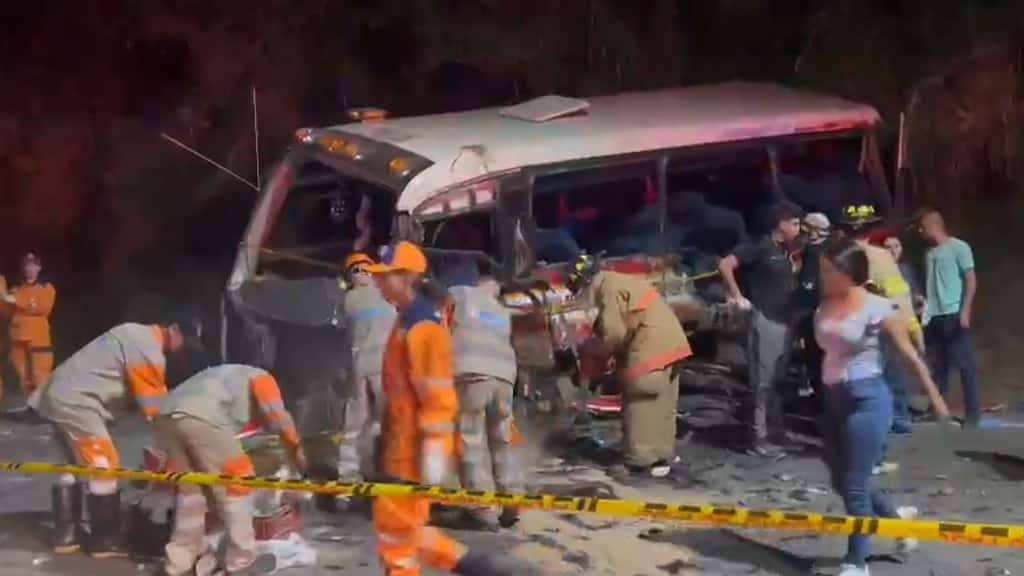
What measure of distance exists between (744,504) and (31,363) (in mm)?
1313

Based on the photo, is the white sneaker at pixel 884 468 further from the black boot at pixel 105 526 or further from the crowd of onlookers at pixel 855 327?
the black boot at pixel 105 526

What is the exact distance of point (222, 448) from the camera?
2279 mm

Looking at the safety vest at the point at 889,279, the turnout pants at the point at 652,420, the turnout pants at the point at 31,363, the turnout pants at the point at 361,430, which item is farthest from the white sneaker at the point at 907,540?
the turnout pants at the point at 31,363

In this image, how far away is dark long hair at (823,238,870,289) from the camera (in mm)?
2016

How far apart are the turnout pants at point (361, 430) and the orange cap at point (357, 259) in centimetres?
18

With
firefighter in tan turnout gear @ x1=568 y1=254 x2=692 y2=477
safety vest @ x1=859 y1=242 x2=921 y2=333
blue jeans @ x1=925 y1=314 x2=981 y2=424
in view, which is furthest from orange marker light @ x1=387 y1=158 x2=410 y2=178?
blue jeans @ x1=925 y1=314 x2=981 y2=424

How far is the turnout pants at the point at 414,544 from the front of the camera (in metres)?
2.12

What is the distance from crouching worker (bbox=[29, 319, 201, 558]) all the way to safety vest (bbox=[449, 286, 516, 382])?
49cm

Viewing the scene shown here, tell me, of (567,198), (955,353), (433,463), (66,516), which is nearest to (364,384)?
(433,463)

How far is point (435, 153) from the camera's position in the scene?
2229mm

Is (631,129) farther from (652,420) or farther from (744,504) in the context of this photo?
(744,504)

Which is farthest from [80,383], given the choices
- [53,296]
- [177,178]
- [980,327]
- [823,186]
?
[980,327]

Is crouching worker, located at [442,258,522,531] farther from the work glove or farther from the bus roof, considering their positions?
the bus roof

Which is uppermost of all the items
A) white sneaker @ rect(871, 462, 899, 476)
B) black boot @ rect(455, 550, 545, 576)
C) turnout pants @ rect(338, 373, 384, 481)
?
turnout pants @ rect(338, 373, 384, 481)
